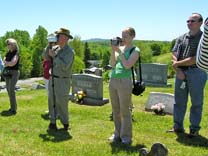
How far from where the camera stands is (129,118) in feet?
21.9

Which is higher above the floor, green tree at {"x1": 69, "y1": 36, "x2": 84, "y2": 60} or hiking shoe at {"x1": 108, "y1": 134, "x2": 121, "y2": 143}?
green tree at {"x1": 69, "y1": 36, "x2": 84, "y2": 60}

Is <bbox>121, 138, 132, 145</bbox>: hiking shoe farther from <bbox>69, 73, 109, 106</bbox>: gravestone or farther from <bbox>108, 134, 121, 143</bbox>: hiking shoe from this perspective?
<bbox>69, 73, 109, 106</bbox>: gravestone

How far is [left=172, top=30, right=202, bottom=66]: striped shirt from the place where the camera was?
6918 mm

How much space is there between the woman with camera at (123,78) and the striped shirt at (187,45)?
3.50ft

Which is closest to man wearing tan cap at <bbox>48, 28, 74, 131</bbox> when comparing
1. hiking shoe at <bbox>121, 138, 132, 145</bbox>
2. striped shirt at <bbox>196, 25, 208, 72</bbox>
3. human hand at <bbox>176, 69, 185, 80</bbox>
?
hiking shoe at <bbox>121, 138, 132, 145</bbox>

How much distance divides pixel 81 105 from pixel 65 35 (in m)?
4.40

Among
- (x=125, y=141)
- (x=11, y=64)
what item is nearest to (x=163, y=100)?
(x=125, y=141)

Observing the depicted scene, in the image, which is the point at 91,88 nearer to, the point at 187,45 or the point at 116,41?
the point at 187,45

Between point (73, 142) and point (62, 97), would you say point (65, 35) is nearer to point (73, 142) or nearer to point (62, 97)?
point (62, 97)

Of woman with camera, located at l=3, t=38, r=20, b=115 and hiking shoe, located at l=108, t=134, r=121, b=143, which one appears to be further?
woman with camera, located at l=3, t=38, r=20, b=115

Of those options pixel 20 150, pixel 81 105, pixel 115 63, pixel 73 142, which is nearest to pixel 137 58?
pixel 115 63

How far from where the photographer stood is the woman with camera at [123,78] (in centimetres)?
639

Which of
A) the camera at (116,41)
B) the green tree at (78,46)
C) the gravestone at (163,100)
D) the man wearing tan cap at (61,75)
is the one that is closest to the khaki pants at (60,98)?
the man wearing tan cap at (61,75)

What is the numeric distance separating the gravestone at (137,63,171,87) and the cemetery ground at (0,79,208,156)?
754 centimetres
